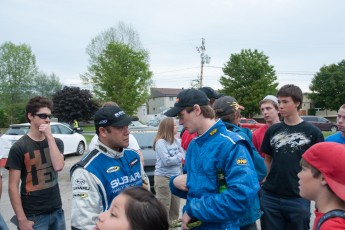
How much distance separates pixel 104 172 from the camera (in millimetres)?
2320

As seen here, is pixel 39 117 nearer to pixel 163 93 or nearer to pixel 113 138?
pixel 113 138

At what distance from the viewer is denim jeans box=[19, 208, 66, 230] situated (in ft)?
11.1

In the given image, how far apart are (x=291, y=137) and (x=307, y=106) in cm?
7501

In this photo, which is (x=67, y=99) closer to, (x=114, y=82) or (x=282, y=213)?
(x=114, y=82)

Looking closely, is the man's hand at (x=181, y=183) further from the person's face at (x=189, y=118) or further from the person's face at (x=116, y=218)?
the person's face at (x=116, y=218)

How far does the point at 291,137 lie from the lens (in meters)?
3.65

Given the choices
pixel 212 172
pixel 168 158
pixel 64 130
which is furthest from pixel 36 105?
pixel 64 130

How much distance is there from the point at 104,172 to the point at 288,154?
7.23 ft

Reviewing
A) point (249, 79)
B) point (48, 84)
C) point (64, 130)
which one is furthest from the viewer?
point (48, 84)

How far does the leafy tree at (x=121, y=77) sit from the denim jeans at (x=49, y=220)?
122 ft

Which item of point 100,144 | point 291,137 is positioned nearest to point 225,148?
point 100,144

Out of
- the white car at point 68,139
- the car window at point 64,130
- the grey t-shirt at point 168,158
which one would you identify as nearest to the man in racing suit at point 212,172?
the grey t-shirt at point 168,158

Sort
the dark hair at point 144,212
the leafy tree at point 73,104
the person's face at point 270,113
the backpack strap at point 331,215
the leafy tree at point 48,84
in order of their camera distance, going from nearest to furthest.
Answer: the dark hair at point 144,212 → the backpack strap at point 331,215 → the person's face at point 270,113 → the leafy tree at point 73,104 → the leafy tree at point 48,84

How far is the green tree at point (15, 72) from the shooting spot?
199 feet
